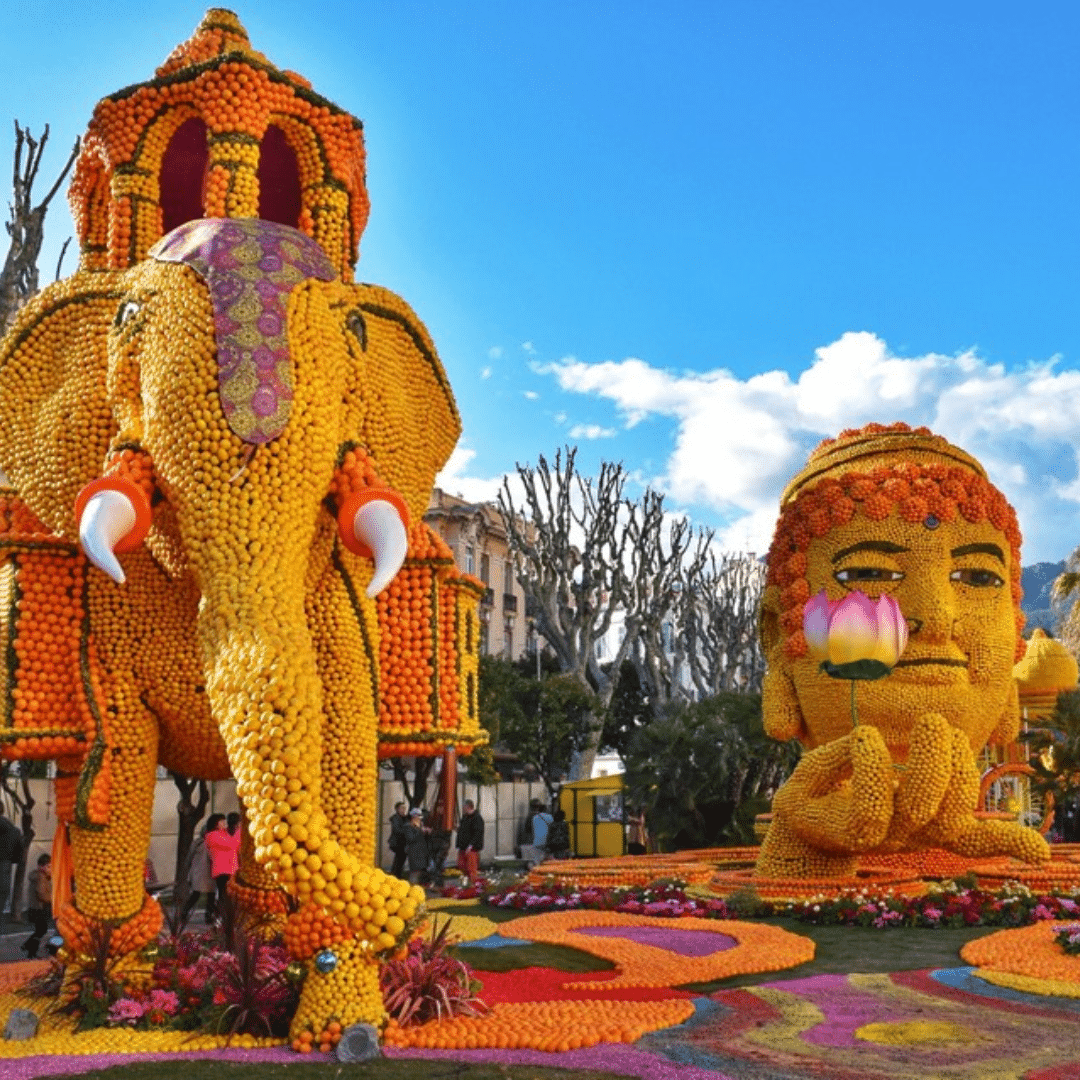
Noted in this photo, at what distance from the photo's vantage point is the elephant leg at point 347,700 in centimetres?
653

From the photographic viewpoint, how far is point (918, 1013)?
23.9 feet

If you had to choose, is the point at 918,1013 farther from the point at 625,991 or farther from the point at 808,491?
the point at 808,491

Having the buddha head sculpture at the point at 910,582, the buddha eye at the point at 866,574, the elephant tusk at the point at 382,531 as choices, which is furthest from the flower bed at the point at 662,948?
the buddha eye at the point at 866,574

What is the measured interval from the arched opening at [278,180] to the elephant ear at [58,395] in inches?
65.7

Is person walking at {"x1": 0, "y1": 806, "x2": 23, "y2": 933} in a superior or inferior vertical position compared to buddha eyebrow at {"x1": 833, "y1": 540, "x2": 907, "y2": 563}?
inferior

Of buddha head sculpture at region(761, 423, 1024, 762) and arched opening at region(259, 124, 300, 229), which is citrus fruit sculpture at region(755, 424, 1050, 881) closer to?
buddha head sculpture at region(761, 423, 1024, 762)

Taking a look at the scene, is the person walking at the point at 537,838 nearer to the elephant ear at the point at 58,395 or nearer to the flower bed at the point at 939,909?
the flower bed at the point at 939,909

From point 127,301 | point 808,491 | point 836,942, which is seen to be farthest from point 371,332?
point 808,491

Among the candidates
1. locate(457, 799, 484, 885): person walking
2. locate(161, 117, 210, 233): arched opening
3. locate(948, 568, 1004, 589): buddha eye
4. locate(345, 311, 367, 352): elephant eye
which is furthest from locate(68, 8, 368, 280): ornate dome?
locate(457, 799, 484, 885): person walking

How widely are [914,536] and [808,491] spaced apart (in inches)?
55.9

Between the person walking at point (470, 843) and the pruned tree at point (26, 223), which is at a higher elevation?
the pruned tree at point (26, 223)

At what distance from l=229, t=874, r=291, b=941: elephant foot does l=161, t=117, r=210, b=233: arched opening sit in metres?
4.53

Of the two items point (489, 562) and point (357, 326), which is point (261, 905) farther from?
point (489, 562)

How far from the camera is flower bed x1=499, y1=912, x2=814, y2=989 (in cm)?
857
